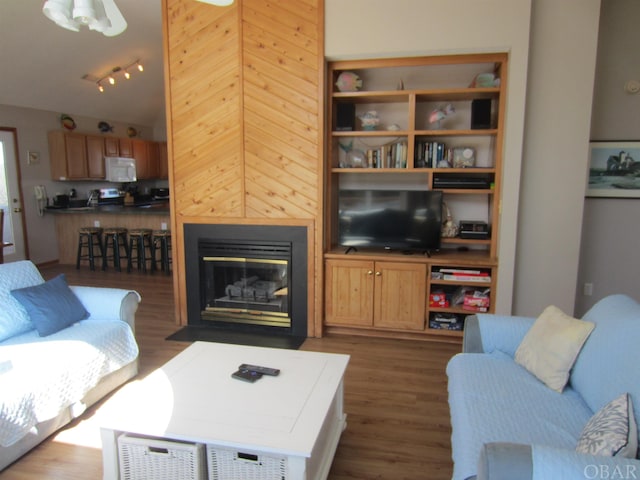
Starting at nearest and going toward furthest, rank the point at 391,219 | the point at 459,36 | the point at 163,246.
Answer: the point at 459,36 < the point at 391,219 < the point at 163,246

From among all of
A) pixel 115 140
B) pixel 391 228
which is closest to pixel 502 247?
pixel 391 228

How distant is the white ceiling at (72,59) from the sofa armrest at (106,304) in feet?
12.6

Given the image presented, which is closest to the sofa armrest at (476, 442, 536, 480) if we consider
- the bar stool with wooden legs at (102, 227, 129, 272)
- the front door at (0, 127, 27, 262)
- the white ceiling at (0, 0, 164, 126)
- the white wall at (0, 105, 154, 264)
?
the white ceiling at (0, 0, 164, 126)

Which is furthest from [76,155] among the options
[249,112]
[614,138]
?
[614,138]

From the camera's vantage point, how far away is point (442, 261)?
3.79 m

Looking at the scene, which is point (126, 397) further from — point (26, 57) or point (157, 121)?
point (157, 121)

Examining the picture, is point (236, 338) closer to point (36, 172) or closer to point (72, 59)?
point (72, 59)

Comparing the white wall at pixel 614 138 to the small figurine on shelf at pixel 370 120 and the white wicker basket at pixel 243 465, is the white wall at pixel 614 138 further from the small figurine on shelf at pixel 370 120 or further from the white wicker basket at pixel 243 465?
the white wicker basket at pixel 243 465

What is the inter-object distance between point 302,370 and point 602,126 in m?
3.77

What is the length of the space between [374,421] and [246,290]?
6.78ft

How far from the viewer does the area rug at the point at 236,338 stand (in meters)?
3.90

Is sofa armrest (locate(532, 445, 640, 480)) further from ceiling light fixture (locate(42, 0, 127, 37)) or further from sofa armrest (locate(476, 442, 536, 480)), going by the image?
ceiling light fixture (locate(42, 0, 127, 37))

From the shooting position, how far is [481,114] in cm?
380

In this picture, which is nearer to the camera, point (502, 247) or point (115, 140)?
point (502, 247)
